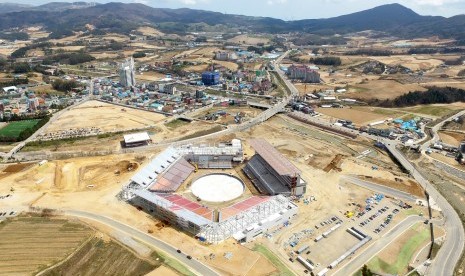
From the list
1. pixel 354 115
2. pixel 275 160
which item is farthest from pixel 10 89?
pixel 354 115

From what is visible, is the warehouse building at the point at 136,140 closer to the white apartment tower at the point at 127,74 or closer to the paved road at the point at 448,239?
the paved road at the point at 448,239

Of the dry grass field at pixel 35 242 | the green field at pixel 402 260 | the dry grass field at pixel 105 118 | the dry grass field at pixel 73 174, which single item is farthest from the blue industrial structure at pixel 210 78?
the green field at pixel 402 260

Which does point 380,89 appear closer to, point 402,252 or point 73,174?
point 402,252

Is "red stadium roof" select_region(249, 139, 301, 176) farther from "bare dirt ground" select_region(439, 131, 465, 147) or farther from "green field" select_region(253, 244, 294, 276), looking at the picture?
"bare dirt ground" select_region(439, 131, 465, 147)

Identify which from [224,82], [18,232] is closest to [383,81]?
[224,82]

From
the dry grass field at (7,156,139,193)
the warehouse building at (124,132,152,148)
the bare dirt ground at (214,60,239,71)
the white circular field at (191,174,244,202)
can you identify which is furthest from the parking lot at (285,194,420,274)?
the bare dirt ground at (214,60,239,71)

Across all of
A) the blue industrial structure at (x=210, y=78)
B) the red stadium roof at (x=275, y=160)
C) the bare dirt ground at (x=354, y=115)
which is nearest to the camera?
the red stadium roof at (x=275, y=160)

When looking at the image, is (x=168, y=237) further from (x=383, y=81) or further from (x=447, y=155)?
(x=383, y=81)
